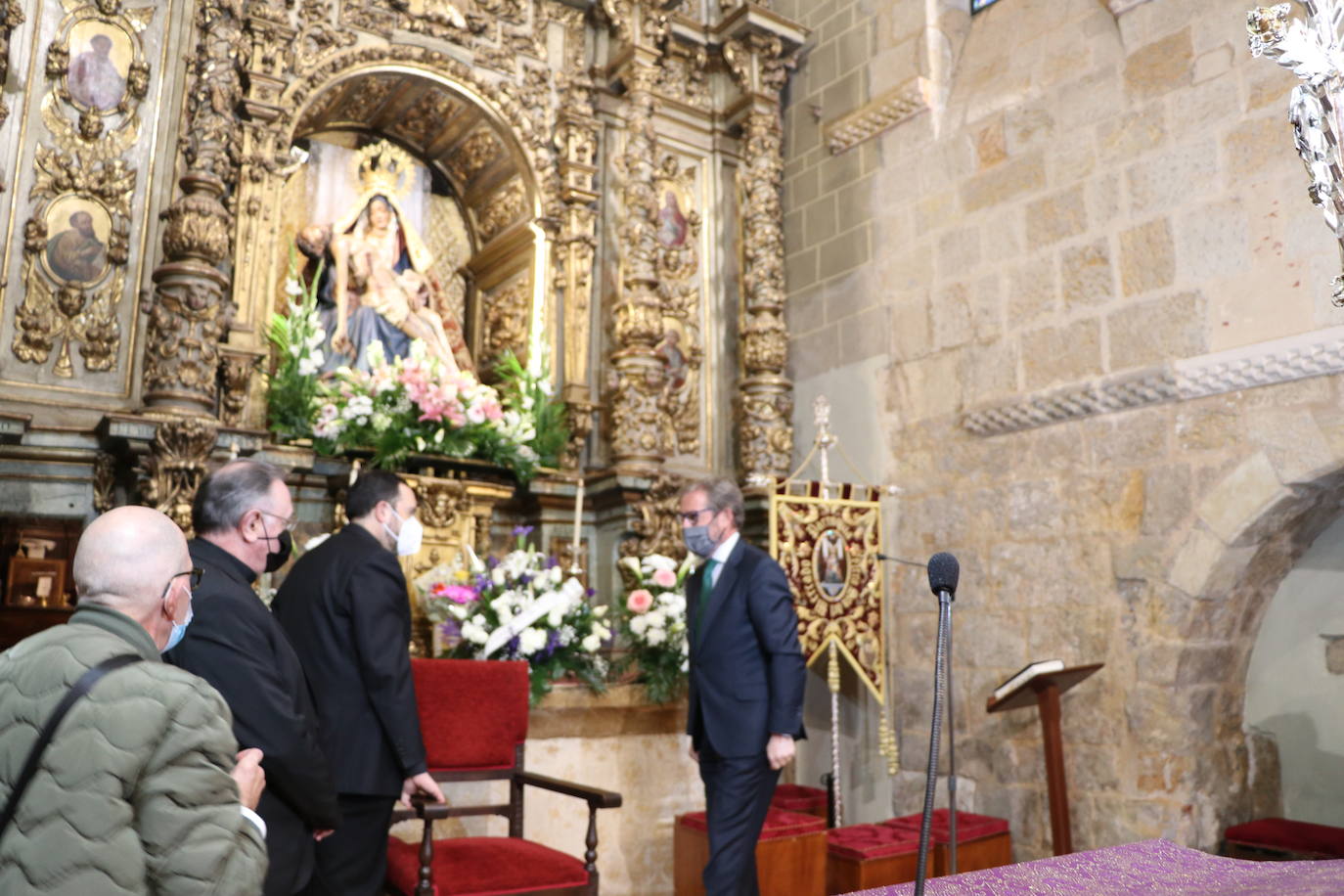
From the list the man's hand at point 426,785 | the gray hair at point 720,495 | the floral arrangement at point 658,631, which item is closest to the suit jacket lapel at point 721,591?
the gray hair at point 720,495

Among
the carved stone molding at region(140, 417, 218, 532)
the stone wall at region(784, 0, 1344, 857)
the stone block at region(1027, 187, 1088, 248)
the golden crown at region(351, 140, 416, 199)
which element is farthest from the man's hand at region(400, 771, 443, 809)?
the golden crown at region(351, 140, 416, 199)

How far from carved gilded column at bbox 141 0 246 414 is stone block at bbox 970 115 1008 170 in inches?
162

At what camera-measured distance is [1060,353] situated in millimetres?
5477

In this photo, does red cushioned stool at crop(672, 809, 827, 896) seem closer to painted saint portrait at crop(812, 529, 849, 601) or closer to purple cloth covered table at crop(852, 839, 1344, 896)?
painted saint portrait at crop(812, 529, 849, 601)

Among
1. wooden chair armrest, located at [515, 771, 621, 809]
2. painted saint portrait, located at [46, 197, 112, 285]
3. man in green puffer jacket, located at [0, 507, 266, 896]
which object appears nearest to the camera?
man in green puffer jacket, located at [0, 507, 266, 896]

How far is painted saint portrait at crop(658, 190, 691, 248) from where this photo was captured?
743cm

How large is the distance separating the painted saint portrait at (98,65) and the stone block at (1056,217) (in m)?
4.91

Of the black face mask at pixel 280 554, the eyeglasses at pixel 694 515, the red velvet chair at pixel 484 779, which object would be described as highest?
the eyeglasses at pixel 694 515

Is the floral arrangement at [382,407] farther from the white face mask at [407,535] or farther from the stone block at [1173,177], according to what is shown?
the stone block at [1173,177]

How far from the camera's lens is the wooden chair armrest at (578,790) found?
373cm

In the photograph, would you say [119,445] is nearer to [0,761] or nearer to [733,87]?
[0,761]

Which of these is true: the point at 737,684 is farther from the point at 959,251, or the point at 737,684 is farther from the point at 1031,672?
the point at 959,251

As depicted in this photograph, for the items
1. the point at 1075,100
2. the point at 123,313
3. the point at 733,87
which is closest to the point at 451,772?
the point at 123,313

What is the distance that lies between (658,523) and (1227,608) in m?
3.07
